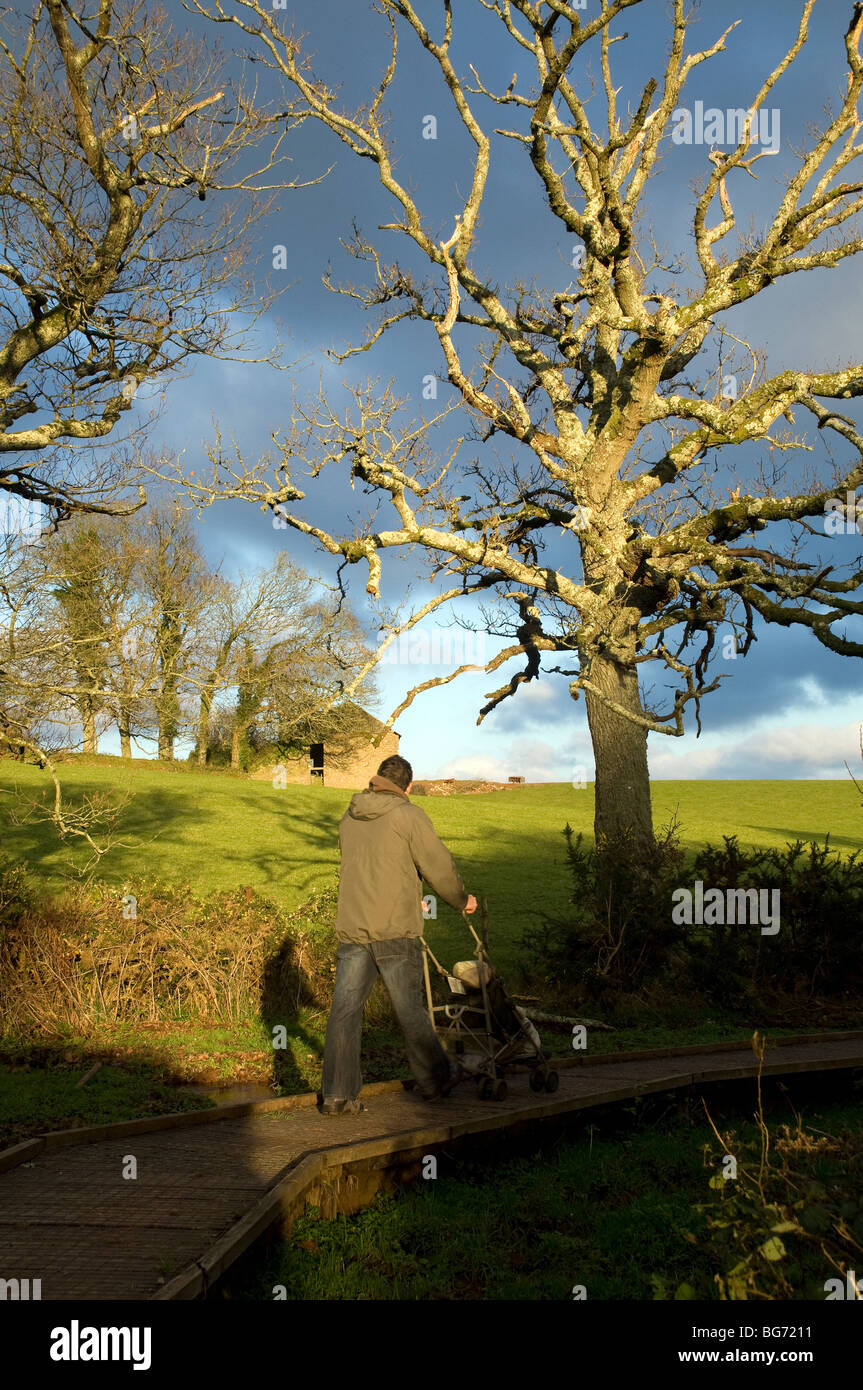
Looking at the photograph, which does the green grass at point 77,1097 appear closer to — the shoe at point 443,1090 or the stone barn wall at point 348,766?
the shoe at point 443,1090

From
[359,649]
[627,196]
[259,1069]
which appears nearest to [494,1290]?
[259,1069]

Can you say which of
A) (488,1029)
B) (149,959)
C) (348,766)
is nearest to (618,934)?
(488,1029)

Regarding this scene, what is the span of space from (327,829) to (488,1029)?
1119 inches

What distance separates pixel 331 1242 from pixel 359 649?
11.2 metres

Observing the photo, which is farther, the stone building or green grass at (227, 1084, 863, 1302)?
the stone building

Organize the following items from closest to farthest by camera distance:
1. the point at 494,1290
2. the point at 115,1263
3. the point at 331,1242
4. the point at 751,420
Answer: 1. the point at 115,1263
2. the point at 494,1290
3. the point at 331,1242
4. the point at 751,420

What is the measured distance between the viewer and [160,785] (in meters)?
45.2

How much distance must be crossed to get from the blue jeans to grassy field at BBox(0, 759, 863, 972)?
6089 millimetres

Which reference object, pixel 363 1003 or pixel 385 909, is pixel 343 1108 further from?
pixel 385 909

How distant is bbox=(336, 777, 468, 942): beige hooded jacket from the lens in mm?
7734

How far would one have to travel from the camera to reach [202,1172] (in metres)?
6.65

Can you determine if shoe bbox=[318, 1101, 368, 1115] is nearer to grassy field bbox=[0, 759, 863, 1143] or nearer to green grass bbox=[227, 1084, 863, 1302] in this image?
green grass bbox=[227, 1084, 863, 1302]

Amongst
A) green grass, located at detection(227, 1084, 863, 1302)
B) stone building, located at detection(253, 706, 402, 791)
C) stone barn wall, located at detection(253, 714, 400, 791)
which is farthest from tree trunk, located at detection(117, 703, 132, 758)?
stone barn wall, located at detection(253, 714, 400, 791)
